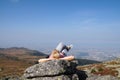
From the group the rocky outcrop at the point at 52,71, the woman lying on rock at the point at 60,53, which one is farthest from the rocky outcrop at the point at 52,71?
the woman lying on rock at the point at 60,53

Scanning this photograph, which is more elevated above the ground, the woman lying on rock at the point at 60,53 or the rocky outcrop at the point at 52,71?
the woman lying on rock at the point at 60,53

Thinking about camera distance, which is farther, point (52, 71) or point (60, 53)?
point (60, 53)

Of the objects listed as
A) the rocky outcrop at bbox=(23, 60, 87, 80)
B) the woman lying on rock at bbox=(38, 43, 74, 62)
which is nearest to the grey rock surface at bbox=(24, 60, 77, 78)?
the rocky outcrop at bbox=(23, 60, 87, 80)

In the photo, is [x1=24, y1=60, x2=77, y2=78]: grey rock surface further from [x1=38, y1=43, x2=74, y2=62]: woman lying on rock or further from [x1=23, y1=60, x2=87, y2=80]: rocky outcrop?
[x1=38, y1=43, x2=74, y2=62]: woman lying on rock

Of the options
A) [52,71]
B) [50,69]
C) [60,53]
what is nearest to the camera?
[52,71]

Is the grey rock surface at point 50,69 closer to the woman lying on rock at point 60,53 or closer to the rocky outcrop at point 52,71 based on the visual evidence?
the rocky outcrop at point 52,71

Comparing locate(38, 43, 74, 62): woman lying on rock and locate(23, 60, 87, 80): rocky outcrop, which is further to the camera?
locate(38, 43, 74, 62): woman lying on rock

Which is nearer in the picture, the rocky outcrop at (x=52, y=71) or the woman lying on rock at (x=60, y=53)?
the rocky outcrop at (x=52, y=71)

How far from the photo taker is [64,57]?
81.5 feet

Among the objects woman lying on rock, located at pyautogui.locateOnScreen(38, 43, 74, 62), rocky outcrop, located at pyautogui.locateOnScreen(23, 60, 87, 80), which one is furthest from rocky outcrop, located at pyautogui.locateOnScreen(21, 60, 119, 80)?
woman lying on rock, located at pyautogui.locateOnScreen(38, 43, 74, 62)

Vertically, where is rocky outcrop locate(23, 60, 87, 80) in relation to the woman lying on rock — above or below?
below

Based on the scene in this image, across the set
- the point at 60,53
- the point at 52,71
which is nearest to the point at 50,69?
the point at 52,71

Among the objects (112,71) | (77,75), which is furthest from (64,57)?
(112,71)

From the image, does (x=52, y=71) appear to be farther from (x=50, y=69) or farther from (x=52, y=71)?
(x=50, y=69)
